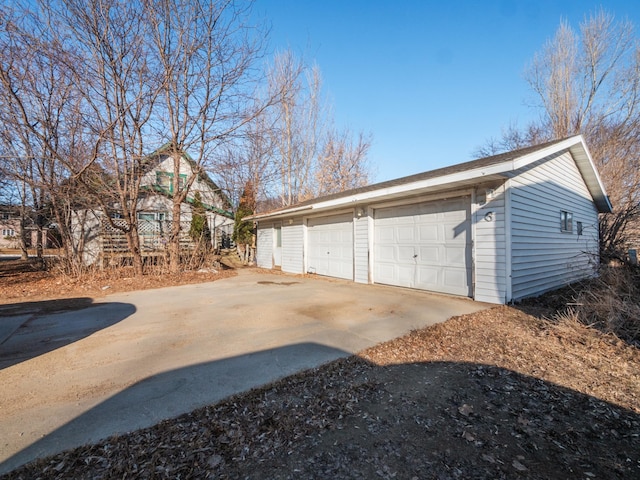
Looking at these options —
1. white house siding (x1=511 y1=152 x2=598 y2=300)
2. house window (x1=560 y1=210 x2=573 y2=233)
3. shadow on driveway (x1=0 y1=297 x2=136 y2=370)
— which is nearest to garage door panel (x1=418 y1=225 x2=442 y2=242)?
white house siding (x1=511 y1=152 x2=598 y2=300)

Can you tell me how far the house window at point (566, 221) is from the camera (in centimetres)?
794

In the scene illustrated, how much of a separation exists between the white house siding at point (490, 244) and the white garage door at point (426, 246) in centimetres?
25

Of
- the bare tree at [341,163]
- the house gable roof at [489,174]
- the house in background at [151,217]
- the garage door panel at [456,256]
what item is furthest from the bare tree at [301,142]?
the garage door panel at [456,256]

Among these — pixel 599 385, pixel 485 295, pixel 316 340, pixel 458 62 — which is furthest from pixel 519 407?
pixel 458 62

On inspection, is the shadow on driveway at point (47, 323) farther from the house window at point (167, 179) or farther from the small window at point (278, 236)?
the small window at point (278, 236)

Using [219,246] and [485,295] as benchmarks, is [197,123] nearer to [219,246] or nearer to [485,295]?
[219,246]

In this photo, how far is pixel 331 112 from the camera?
1942 centimetres

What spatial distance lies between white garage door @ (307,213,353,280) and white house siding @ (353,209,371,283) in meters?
0.29

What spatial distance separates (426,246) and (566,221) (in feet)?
15.3

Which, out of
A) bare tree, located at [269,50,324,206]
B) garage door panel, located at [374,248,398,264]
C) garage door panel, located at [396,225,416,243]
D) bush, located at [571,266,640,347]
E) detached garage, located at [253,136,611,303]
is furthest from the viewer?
bare tree, located at [269,50,324,206]

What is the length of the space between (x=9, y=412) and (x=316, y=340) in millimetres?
2801

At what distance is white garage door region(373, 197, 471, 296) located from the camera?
20.8 ft

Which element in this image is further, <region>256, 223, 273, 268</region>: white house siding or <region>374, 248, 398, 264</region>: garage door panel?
<region>256, 223, 273, 268</region>: white house siding

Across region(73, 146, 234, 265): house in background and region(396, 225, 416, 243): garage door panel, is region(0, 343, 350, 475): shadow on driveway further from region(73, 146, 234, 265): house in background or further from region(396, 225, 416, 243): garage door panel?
region(73, 146, 234, 265): house in background
